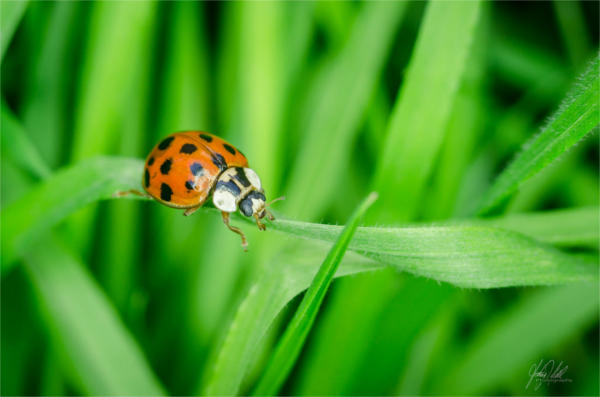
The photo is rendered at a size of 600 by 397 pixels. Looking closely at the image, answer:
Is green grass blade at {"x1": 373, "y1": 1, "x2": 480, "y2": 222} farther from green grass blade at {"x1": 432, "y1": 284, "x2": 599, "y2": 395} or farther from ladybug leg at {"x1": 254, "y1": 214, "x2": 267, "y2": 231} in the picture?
green grass blade at {"x1": 432, "y1": 284, "x2": 599, "y2": 395}

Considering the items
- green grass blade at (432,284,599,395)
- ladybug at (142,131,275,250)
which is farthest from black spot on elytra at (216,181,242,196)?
Result: green grass blade at (432,284,599,395)

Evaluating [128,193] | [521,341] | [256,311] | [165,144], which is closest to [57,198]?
[128,193]

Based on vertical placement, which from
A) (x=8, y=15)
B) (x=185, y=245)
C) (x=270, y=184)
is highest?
(x=8, y=15)

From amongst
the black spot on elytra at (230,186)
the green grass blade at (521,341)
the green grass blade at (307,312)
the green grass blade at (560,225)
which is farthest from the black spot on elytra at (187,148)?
the green grass blade at (521,341)

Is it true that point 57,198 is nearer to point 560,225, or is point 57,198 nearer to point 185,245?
point 185,245

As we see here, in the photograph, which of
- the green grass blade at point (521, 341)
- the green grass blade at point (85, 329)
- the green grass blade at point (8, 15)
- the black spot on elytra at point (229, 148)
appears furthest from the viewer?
the green grass blade at point (521, 341)

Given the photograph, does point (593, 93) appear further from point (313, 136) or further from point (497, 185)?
point (313, 136)

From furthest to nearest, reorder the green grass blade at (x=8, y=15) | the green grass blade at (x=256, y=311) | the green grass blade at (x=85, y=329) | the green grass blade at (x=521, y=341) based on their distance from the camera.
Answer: the green grass blade at (x=521, y=341), the green grass blade at (x=85, y=329), the green grass blade at (x=8, y=15), the green grass blade at (x=256, y=311)

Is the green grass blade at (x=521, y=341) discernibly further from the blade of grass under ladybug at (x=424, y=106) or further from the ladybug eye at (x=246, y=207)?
the ladybug eye at (x=246, y=207)
